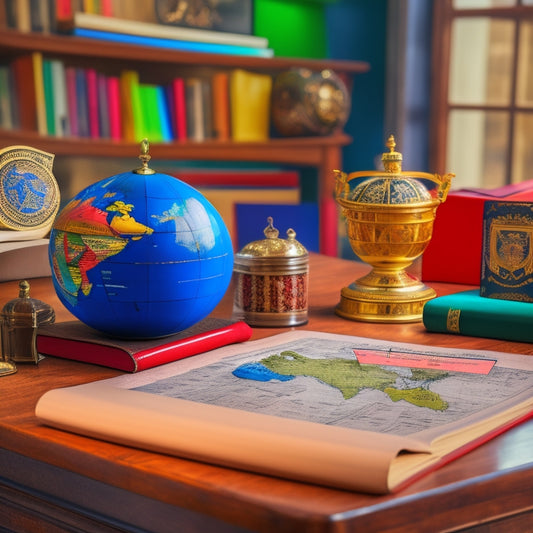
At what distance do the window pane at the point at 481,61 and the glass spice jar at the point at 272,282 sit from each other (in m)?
3.21

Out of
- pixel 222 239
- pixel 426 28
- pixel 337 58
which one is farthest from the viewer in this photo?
pixel 337 58

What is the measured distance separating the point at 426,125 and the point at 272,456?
12.6 ft

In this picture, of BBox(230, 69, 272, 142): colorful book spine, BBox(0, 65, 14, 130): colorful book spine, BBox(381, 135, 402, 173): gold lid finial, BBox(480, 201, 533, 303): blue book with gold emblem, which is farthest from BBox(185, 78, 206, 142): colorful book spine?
BBox(480, 201, 533, 303): blue book with gold emblem

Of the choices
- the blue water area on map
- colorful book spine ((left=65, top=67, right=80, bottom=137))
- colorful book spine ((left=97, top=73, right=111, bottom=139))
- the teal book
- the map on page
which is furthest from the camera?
colorful book spine ((left=97, top=73, right=111, bottom=139))

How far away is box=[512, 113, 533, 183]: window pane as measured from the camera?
4090 millimetres

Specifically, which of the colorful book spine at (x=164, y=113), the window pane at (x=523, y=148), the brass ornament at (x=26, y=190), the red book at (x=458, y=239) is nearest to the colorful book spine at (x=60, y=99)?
the colorful book spine at (x=164, y=113)

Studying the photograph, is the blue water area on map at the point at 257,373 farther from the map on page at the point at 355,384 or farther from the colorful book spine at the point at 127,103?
the colorful book spine at the point at 127,103

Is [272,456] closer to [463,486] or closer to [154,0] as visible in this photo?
[463,486]

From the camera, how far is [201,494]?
0.67 metres

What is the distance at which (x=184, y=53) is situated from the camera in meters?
3.95

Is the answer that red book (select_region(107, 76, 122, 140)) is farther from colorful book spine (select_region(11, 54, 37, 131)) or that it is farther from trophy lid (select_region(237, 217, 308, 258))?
trophy lid (select_region(237, 217, 308, 258))

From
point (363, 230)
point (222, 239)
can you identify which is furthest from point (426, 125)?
point (222, 239)

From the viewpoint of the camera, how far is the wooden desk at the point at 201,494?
0.64 metres

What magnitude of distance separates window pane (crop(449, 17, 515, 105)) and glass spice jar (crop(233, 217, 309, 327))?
10.5ft
